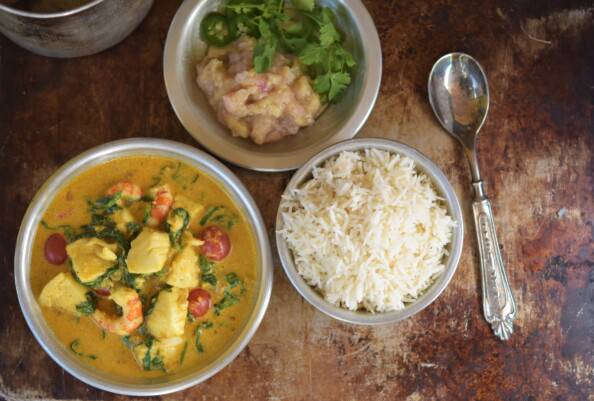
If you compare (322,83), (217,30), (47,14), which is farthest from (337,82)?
→ (47,14)

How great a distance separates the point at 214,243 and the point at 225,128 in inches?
24.7

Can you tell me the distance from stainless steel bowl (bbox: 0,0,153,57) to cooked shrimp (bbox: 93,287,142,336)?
1.18 m

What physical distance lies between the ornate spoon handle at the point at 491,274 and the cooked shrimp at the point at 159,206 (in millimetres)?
1529

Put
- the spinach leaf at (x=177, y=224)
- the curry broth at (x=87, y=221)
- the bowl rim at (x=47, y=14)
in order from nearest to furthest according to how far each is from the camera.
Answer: the bowl rim at (x=47, y=14)
the spinach leaf at (x=177, y=224)
the curry broth at (x=87, y=221)

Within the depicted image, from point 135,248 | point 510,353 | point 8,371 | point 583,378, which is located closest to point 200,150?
point 135,248

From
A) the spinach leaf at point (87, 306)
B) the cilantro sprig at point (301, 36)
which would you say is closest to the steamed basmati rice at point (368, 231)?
the cilantro sprig at point (301, 36)

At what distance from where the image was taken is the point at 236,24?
3.06 metres

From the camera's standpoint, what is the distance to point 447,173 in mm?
3232

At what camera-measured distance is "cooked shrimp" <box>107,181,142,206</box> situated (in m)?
2.80

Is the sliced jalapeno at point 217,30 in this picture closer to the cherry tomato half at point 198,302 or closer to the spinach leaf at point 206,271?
the spinach leaf at point 206,271

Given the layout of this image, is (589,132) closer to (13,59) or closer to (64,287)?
(64,287)

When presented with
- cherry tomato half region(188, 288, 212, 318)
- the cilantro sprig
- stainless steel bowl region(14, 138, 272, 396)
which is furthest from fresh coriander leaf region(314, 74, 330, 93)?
cherry tomato half region(188, 288, 212, 318)

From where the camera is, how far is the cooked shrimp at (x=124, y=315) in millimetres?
2695

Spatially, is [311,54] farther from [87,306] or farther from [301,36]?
[87,306]
